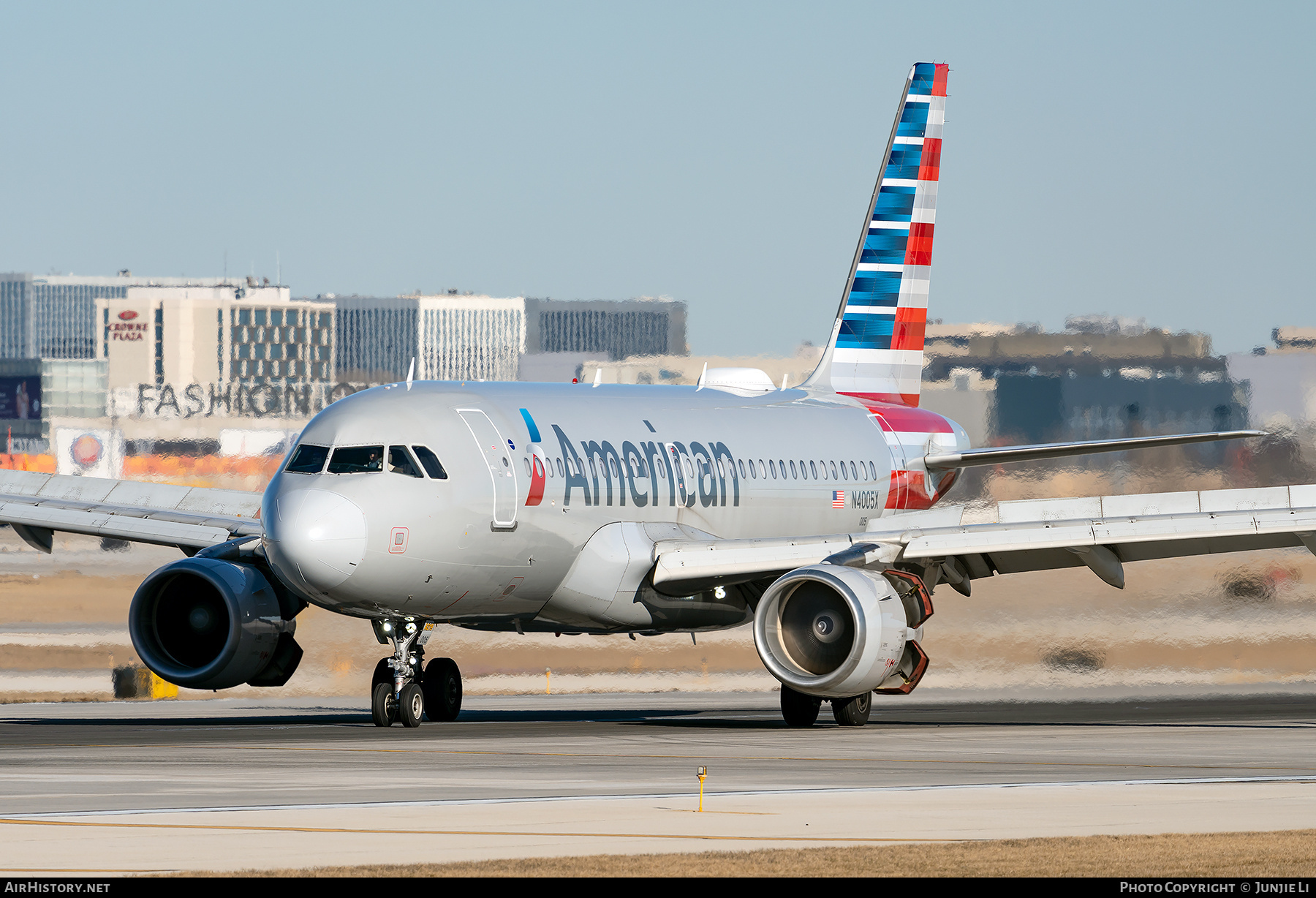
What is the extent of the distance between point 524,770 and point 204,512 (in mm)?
12633

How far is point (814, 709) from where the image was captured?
92.3 ft

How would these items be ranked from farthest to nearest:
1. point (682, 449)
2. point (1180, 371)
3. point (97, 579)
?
point (1180, 371), point (97, 579), point (682, 449)

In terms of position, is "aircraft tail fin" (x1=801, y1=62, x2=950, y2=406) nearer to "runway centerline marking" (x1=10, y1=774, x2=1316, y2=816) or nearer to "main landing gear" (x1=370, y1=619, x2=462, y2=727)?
"main landing gear" (x1=370, y1=619, x2=462, y2=727)

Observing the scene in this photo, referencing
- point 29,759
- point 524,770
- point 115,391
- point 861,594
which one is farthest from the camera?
point 115,391

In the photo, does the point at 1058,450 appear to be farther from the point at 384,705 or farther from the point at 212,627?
the point at 212,627

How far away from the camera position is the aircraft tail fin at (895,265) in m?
37.2

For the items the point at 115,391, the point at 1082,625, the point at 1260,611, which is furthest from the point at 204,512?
the point at 115,391

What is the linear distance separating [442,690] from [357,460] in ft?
14.6

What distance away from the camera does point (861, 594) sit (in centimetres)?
2538

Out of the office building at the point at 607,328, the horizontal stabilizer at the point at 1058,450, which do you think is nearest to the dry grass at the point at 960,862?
the horizontal stabilizer at the point at 1058,450

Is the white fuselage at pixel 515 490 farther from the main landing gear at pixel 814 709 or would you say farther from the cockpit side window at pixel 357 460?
the main landing gear at pixel 814 709

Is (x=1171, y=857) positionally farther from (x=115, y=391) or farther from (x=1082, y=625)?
(x=115, y=391)

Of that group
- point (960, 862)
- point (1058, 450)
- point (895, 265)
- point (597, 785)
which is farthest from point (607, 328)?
point (960, 862)

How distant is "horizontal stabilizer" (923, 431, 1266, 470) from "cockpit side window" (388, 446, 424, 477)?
11.9 m
